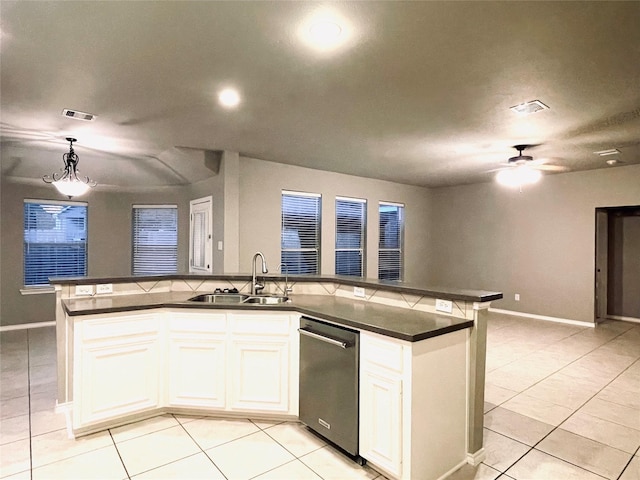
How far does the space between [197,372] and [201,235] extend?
131 inches

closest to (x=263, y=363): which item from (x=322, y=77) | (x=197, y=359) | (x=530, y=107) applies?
(x=197, y=359)

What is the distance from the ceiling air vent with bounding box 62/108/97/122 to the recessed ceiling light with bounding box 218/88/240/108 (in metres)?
1.37

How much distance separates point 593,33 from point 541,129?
6.34 ft

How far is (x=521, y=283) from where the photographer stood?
22.1 ft

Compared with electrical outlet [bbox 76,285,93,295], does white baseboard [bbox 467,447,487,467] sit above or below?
below

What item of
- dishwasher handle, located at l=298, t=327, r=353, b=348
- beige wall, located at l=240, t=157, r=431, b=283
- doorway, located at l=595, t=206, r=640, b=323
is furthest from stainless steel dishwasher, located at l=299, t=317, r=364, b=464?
doorway, located at l=595, t=206, r=640, b=323

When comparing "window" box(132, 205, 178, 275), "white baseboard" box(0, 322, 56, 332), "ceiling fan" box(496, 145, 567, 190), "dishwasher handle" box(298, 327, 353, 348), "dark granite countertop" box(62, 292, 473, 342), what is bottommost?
"white baseboard" box(0, 322, 56, 332)

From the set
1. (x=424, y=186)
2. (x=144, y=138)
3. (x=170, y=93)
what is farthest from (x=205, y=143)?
(x=424, y=186)

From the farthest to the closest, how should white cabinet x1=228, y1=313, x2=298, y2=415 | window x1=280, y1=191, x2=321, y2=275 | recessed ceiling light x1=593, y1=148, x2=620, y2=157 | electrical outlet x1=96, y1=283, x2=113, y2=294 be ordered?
window x1=280, y1=191, x2=321, y2=275 → recessed ceiling light x1=593, y1=148, x2=620, y2=157 → electrical outlet x1=96, y1=283, x2=113, y2=294 → white cabinet x1=228, y1=313, x2=298, y2=415

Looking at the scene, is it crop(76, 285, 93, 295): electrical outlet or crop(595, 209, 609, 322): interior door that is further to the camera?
crop(595, 209, 609, 322): interior door

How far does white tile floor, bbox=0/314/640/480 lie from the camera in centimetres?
215

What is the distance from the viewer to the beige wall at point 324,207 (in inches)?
212

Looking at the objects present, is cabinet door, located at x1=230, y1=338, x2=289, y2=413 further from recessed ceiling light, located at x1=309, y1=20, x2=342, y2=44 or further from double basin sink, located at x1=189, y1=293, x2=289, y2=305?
recessed ceiling light, located at x1=309, y1=20, x2=342, y2=44

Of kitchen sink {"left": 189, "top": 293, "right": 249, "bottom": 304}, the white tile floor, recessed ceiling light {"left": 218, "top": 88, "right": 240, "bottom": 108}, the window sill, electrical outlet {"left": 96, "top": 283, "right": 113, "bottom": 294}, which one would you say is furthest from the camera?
the window sill
